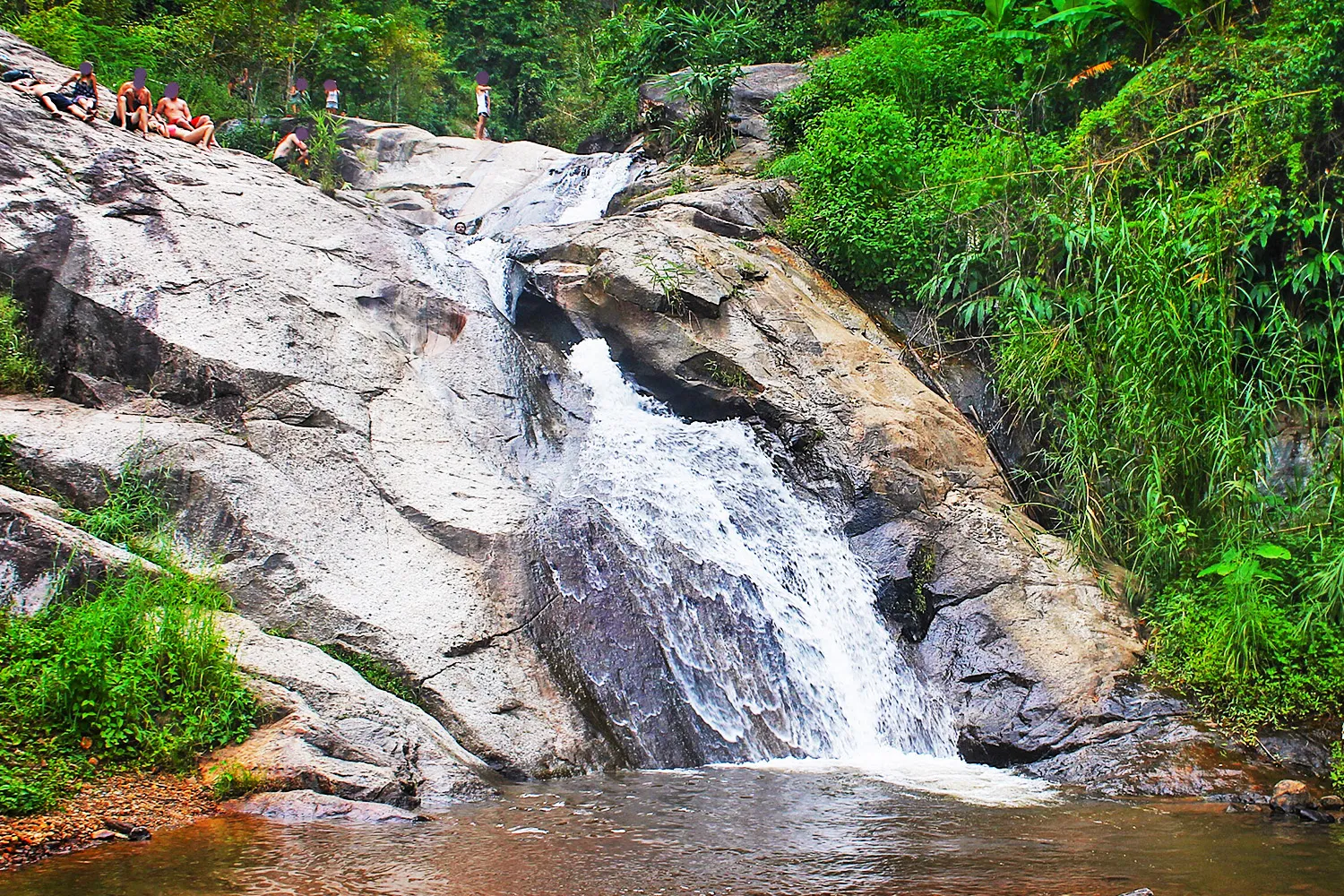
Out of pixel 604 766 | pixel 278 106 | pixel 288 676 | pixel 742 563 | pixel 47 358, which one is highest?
pixel 278 106

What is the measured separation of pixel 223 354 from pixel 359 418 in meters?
1.32

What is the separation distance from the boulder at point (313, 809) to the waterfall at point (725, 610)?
232 centimetres

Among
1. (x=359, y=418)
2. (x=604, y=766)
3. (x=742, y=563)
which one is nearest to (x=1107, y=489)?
(x=742, y=563)

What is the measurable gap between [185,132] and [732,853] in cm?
1149

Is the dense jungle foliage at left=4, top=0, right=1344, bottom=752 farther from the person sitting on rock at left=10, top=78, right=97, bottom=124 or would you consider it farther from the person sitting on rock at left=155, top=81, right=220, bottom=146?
the person sitting on rock at left=10, top=78, right=97, bottom=124

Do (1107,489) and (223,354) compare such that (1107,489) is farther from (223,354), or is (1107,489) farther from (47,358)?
(47,358)

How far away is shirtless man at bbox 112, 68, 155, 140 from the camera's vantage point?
36.6ft

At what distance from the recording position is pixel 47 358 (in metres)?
8.58

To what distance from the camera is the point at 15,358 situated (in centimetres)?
835

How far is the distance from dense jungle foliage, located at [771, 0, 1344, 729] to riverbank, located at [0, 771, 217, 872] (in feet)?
22.4

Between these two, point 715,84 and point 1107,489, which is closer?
point 1107,489

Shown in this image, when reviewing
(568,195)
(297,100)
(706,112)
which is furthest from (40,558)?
(297,100)

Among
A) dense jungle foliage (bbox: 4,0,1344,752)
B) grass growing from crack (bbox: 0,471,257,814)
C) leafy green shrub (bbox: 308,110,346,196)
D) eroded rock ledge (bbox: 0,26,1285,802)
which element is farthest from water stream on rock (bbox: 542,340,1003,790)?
leafy green shrub (bbox: 308,110,346,196)

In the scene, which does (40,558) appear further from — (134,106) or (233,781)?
(134,106)
